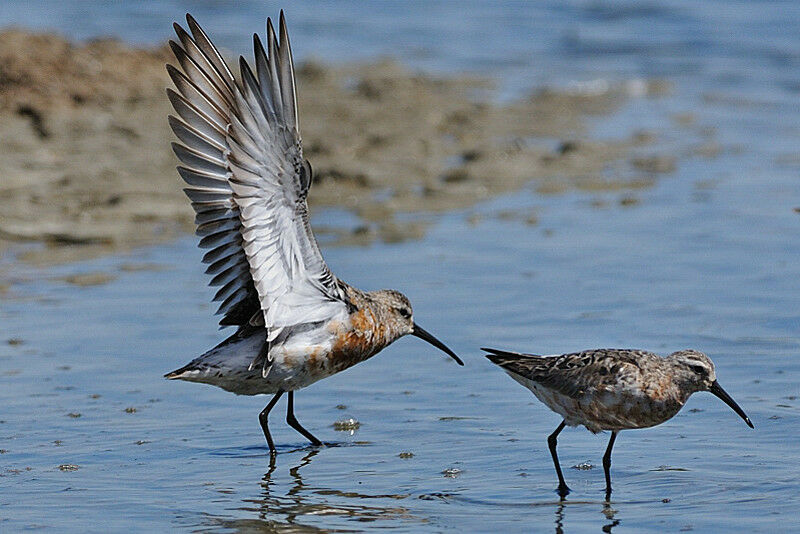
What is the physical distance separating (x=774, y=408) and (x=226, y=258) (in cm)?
321

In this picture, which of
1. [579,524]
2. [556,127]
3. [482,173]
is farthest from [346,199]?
[579,524]

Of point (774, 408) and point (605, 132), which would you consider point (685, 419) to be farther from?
point (605, 132)

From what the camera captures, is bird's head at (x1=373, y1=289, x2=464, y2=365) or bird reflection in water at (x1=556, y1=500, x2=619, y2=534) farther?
bird's head at (x1=373, y1=289, x2=464, y2=365)

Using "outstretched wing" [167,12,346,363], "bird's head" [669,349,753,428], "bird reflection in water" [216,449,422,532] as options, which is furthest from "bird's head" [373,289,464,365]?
"bird's head" [669,349,753,428]

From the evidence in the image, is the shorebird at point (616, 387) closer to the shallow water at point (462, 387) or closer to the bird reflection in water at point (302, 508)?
the shallow water at point (462, 387)

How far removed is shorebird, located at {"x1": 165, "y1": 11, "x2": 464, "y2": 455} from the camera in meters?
6.75

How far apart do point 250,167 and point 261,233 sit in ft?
1.15

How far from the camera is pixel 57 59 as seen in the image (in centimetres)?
1594

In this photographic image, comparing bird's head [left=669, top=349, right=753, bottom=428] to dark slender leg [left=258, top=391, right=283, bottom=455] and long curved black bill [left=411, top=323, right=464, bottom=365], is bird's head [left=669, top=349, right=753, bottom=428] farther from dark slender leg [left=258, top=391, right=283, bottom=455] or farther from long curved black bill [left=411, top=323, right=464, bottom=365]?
dark slender leg [left=258, top=391, right=283, bottom=455]

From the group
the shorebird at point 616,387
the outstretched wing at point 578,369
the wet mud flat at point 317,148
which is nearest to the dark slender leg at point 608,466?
the shorebird at point 616,387

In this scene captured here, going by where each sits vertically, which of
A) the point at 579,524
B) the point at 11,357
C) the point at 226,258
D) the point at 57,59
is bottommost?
the point at 579,524

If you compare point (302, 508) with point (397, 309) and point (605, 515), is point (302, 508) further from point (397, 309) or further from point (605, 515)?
point (397, 309)

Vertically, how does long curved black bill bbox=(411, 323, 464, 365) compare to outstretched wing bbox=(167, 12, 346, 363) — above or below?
below

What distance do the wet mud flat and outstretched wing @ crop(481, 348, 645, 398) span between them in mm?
4771
